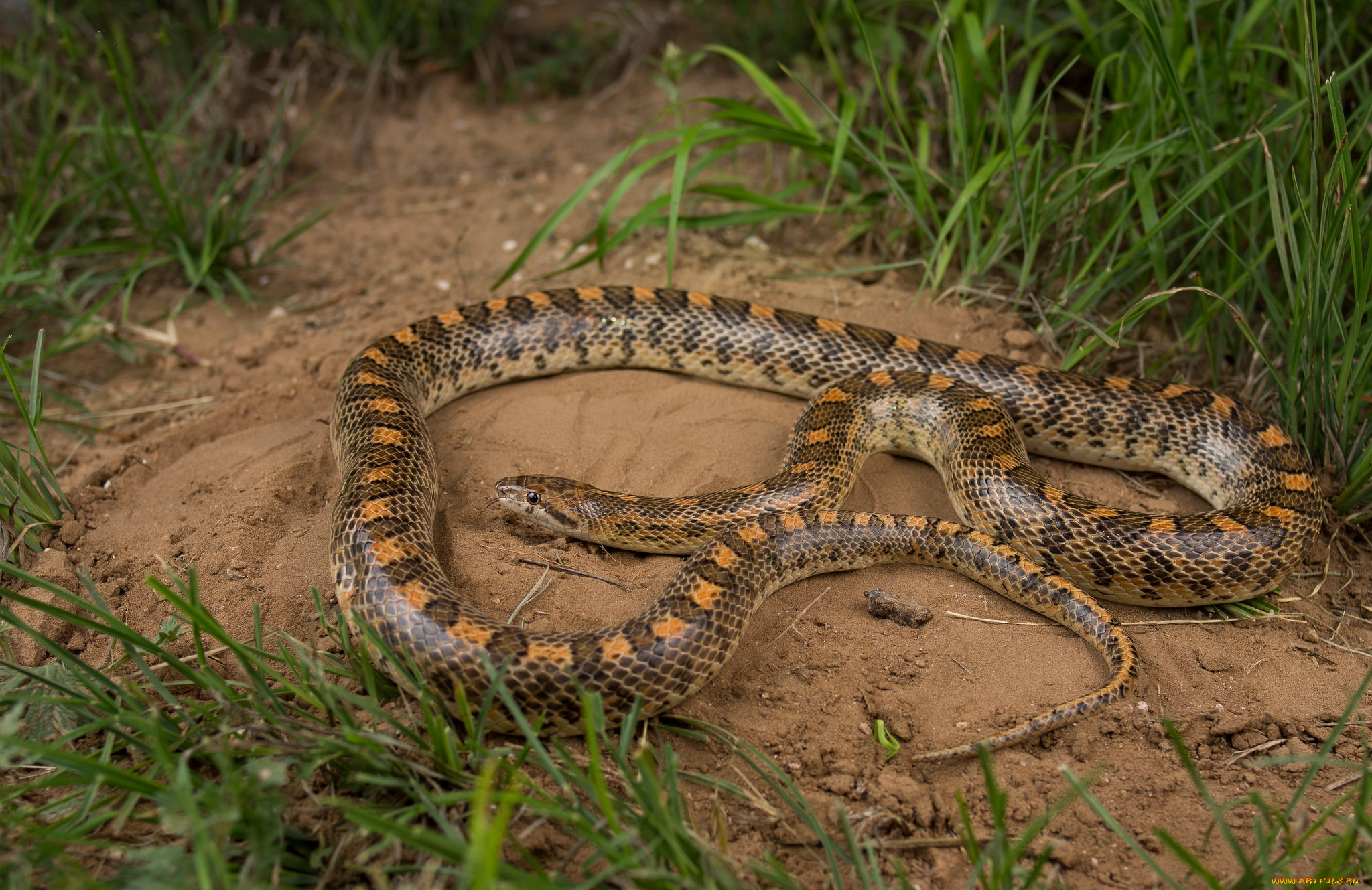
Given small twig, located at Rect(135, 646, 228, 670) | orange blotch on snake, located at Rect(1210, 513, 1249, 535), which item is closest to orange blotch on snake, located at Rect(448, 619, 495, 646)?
small twig, located at Rect(135, 646, 228, 670)

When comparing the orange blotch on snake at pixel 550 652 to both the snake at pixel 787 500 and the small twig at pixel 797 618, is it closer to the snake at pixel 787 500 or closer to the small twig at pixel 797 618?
the snake at pixel 787 500

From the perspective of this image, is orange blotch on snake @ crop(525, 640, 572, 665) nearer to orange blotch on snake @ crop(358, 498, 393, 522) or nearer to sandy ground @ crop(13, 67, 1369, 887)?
sandy ground @ crop(13, 67, 1369, 887)

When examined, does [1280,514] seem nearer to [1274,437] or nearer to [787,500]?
[1274,437]

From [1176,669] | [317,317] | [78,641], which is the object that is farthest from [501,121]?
[1176,669]

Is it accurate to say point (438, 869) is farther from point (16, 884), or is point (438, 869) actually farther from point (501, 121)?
point (501, 121)

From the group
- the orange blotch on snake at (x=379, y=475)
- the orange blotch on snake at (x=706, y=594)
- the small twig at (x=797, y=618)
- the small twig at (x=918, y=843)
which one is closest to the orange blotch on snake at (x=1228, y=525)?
the small twig at (x=797, y=618)
